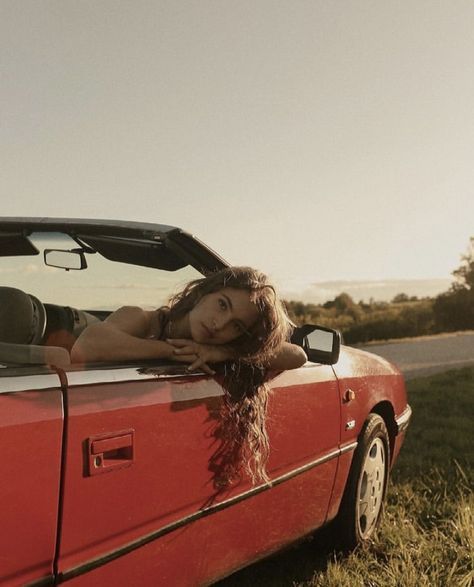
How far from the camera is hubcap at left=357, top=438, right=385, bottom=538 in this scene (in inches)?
159

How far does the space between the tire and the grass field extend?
9 centimetres

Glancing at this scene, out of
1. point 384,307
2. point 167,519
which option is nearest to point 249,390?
point 167,519

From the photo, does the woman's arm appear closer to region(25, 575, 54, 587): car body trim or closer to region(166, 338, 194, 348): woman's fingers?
region(166, 338, 194, 348): woman's fingers

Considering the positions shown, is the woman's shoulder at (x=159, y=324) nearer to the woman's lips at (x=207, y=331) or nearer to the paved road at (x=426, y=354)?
the woman's lips at (x=207, y=331)

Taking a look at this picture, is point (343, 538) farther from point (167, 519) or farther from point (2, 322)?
point (2, 322)

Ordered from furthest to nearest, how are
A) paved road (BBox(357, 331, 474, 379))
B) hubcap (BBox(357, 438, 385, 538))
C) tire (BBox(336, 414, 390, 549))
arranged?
1. paved road (BBox(357, 331, 474, 379))
2. hubcap (BBox(357, 438, 385, 538))
3. tire (BBox(336, 414, 390, 549))

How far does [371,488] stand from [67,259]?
2.10 m

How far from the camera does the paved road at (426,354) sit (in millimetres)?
13747

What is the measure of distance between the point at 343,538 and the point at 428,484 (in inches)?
60.7

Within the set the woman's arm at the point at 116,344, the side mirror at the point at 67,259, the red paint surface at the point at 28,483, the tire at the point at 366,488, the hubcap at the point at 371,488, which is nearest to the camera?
the red paint surface at the point at 28,483

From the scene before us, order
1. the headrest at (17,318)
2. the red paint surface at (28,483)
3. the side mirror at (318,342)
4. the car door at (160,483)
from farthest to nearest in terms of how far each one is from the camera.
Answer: the side mirror at (318,342) < the headrest at (17,318) < the car door at (160,483) < the red paint surface at (28,483)

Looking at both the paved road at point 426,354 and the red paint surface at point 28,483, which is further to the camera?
the paved road at point 426,354

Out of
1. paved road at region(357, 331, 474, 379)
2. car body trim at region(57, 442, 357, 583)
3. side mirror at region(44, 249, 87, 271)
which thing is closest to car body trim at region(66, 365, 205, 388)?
car body trim at region(57, 442, 357, 583)

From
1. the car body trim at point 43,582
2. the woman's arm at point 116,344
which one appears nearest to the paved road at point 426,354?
the woman's arm at point 116,344
